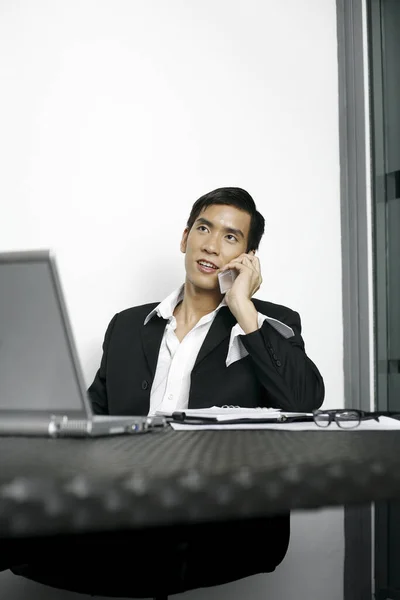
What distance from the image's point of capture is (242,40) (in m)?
2.79

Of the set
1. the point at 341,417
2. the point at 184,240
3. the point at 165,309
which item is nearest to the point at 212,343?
the point at 165,309

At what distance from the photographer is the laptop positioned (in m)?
0.76

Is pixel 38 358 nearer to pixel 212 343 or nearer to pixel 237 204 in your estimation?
pixel 212 343

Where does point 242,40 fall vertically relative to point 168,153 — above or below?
above

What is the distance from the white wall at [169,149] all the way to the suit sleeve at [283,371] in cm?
67

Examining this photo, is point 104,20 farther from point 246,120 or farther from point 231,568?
point 231,568

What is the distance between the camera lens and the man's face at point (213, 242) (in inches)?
87.6

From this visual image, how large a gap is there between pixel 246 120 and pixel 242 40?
1.16 feet

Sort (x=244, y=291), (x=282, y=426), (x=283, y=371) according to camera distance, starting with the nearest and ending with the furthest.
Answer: (x=282, y=426) → (x=283, y=371) → (x=244, y=291)

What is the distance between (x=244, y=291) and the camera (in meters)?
2.07

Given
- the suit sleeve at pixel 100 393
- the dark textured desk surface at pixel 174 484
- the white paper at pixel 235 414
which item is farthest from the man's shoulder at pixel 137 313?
the dark textured desk surface at pixel 174 484

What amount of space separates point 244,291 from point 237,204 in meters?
0.39

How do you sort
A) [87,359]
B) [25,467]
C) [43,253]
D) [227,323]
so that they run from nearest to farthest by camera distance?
1. [25,467]
2. [43,253]
3. [227,323]
4. [87,359]

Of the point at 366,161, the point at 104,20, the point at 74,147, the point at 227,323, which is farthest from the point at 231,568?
the point at 104,20
